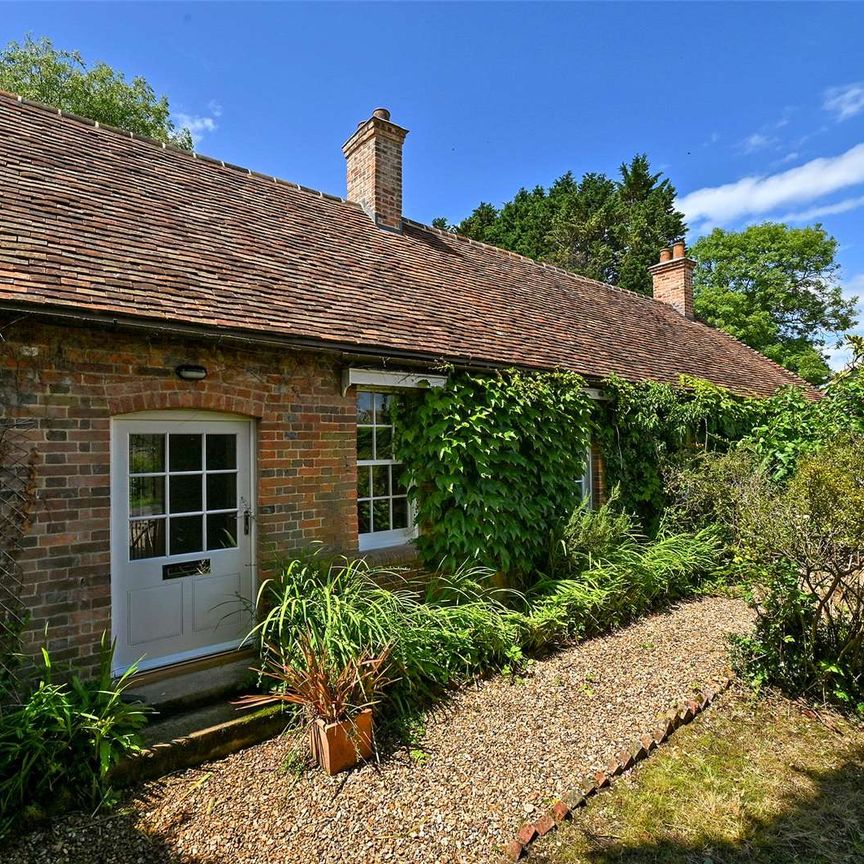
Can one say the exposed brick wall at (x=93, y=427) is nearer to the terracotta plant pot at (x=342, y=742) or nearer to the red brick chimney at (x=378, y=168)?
the terracotta plant pot at (x=342, y=742)

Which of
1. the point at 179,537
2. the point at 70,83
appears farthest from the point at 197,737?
the point at 70,83

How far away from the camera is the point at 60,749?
335 centimetres

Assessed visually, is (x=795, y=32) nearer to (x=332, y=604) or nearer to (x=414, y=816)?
(x=332, y=604)

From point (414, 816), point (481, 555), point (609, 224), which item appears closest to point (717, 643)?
point (481, 555)

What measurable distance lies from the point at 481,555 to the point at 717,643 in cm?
290

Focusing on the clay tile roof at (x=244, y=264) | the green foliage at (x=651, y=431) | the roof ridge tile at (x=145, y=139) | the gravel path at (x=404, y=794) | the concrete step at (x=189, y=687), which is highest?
the roof ridge tile at (x=145, y=139)

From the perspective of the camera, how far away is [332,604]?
4.56 meters

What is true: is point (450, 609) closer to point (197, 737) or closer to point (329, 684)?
point (329, 684)

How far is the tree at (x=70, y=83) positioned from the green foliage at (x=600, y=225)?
877 inches

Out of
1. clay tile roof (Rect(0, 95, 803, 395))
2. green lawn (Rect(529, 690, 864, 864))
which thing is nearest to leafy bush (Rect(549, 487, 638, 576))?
clay tile roof (Rect(0, 95, 803, 395))

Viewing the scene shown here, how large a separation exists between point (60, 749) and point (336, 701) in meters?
1.80

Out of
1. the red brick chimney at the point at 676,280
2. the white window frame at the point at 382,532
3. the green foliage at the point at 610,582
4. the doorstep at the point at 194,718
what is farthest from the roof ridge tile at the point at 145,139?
the red brick chimney at the point at 676,280

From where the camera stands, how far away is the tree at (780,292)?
28.8 metres

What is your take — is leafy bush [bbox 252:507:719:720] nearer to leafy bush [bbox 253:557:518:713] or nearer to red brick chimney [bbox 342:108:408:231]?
leafy bush [bbox 253:557:518:713]
